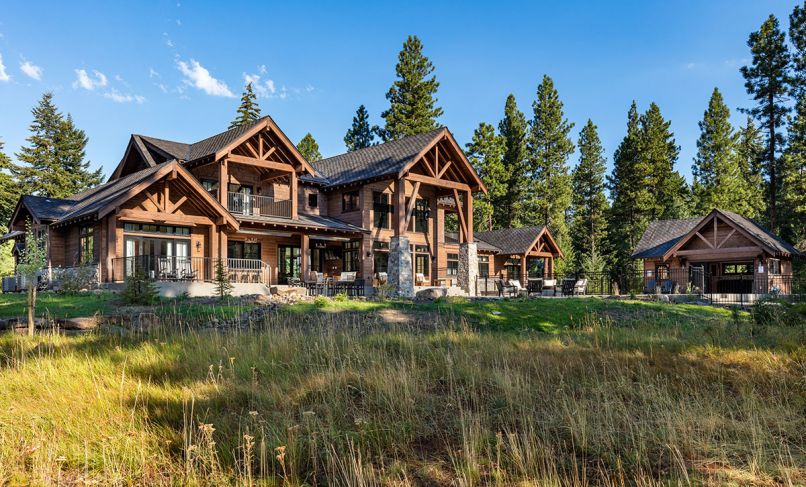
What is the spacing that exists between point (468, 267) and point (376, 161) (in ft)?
25.0

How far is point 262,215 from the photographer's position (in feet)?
85.1

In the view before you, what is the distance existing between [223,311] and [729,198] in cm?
4304

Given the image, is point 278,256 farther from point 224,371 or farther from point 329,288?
point 224,371

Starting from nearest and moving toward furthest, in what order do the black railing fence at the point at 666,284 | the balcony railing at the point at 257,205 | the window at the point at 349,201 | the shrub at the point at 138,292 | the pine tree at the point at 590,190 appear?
1. the shrub at the point at 138,292
2. the balcony railing at the point at 257,205
3. the black railing fence at the point at 666,284
4. the window at the point at 349,201
5. the pine tree at the point at 590,190

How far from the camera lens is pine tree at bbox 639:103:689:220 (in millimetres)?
46906

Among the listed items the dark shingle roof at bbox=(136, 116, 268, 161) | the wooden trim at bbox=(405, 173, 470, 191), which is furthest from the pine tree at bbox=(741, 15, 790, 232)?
the dark shingle roof at bbox=(136, 116, 268, 161)

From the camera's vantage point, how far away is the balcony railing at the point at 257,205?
25.3 meters

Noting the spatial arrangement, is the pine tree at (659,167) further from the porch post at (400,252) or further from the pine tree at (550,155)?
the porch post at (400,252)

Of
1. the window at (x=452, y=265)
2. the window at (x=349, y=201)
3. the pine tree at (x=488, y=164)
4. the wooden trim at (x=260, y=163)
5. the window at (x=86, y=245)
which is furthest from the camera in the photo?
the pine tree at (x=488, y=164)

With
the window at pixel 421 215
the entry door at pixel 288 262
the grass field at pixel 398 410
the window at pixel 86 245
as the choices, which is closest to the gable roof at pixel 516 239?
the window at pixel 421 215

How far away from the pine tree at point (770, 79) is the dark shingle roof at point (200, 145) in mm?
31562

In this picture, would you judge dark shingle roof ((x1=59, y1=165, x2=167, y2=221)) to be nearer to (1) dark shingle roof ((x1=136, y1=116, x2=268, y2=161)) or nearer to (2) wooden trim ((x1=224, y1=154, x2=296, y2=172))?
(1) dark shingle roof ((x1=136, y1=116, x2=268, y2=161))

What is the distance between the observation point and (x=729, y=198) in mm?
42750

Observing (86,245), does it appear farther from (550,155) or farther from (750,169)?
(750,169)
